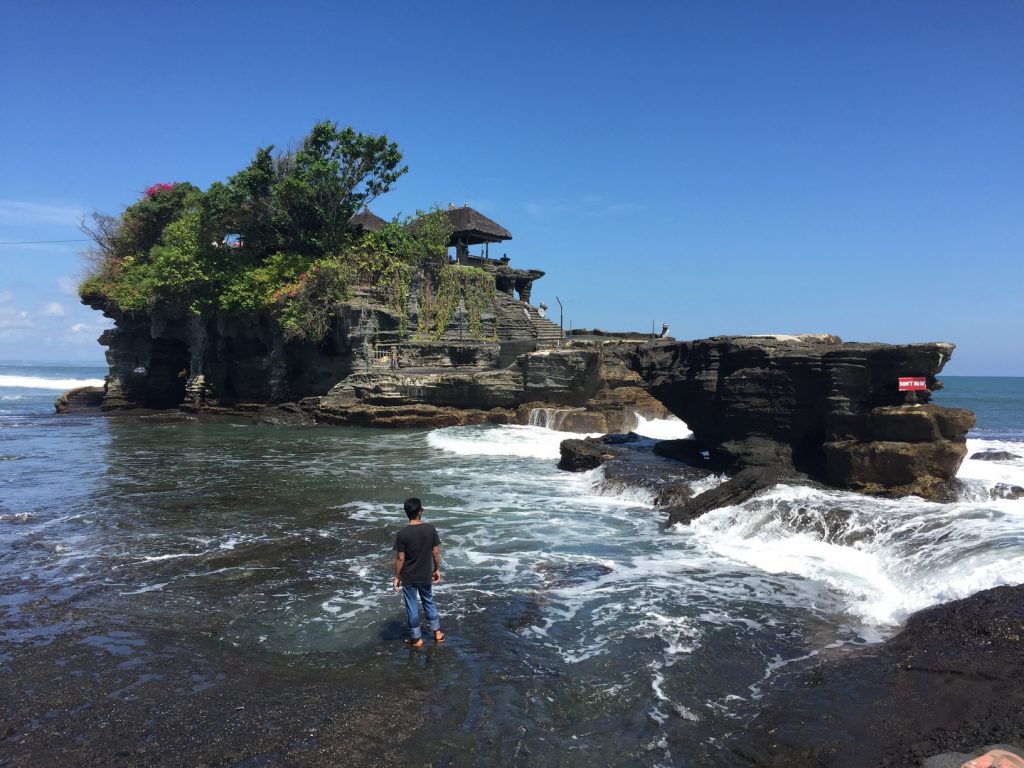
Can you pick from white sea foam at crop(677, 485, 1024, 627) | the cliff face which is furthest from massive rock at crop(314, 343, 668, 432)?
white sea foam at crop(677, 485, 1024, 627)

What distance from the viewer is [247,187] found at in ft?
97.8

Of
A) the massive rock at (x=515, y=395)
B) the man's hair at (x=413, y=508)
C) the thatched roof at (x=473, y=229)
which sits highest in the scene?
the thatched roof at (x=473, y=229)

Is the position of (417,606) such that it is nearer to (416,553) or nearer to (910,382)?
(416,553)

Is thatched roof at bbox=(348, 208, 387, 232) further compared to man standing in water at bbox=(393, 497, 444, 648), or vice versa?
thatched roof at bbox=(348, 208, 387, 232)

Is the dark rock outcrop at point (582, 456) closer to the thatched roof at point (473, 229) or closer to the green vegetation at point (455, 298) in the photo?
the green vegetation at point (455, 298)

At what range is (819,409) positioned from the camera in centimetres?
1288

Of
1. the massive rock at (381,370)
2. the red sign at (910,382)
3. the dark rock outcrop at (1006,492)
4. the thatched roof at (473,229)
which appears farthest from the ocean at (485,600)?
the thatched roof at (473,229)

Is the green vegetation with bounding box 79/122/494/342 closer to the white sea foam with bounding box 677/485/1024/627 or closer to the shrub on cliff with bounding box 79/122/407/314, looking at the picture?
the shrub on cliff with bounding box 79/122/407/314

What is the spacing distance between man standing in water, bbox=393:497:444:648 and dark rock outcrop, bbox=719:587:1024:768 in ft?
9.96

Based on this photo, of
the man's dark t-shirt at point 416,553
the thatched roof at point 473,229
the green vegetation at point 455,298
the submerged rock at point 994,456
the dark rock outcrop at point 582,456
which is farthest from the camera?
the thatched roof at point 473,229

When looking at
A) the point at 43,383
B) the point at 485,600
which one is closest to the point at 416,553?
the point at 485,600

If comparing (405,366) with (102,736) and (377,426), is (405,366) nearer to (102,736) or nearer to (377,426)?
(377,426)

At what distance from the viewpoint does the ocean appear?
533cm

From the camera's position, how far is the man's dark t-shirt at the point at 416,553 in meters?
6.59
